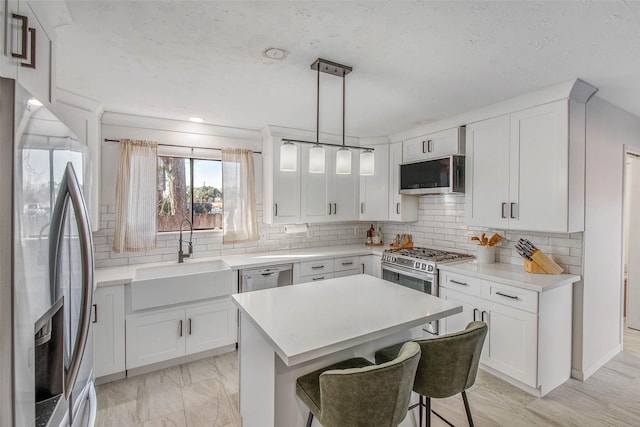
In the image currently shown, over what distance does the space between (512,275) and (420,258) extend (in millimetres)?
857

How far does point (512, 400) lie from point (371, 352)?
4.76ft

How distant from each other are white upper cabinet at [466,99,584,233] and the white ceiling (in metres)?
0.29

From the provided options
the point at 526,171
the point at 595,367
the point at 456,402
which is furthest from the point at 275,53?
the point at 595,367

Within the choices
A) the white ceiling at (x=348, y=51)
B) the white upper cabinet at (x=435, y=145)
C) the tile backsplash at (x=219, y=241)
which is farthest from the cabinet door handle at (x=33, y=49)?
the white upper cabinet at (x=435, y=145)

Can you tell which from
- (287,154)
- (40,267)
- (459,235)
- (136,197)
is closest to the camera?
(40,267)

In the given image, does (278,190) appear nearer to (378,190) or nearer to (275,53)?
(378,190)

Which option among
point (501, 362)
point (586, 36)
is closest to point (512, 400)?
point (501, 362)

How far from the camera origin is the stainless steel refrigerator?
0.69m

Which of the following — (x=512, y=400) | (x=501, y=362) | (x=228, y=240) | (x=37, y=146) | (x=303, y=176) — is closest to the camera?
(x=37, y=146)

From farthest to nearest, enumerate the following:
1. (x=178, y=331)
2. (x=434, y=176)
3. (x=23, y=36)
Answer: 1. (x=434, y=176)
2. (x=178, y=331)
3. (x=23, y=36)

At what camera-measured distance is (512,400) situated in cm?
243

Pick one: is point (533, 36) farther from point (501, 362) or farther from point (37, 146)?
point (501, 362)

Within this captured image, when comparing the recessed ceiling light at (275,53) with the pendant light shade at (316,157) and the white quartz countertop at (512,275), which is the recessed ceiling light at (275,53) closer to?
the pendant light shade at (316,157)

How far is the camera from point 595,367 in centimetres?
283
